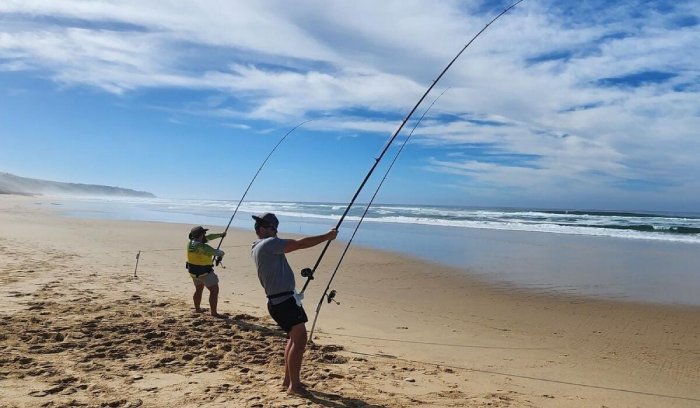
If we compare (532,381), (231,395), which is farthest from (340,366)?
(532,381)

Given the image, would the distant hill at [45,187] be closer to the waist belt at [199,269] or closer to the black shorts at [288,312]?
the waist belt at [199,269]

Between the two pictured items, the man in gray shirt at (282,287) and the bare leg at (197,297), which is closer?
the man in gray shirt at (282,287)

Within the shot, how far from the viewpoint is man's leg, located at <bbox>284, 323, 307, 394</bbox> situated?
3.80 m

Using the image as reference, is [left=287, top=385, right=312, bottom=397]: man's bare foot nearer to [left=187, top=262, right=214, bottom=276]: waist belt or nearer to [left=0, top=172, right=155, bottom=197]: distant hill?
[left=187, top=262, right=214, bottom=276]: waist belt

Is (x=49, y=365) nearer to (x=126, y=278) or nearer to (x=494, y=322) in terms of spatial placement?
(x=126, y=278)

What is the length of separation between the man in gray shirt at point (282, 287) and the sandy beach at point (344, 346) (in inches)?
12.1

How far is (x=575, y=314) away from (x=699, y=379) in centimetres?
277

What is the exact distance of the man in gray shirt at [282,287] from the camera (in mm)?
3734

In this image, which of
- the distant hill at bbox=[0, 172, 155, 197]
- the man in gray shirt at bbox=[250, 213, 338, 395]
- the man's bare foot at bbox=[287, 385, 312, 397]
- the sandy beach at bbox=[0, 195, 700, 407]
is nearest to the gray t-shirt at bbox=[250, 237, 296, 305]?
the man in gray shirt at bbox=[250, 213, 338, 395]

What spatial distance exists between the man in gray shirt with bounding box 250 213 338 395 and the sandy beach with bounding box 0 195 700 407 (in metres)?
0.31

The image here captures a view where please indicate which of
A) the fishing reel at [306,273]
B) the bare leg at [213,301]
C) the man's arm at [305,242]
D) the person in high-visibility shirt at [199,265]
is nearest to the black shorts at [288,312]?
the fishing reel at [306,273]

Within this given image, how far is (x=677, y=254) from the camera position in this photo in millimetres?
15883

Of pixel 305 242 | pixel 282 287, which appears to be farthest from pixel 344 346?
pixel 305 242

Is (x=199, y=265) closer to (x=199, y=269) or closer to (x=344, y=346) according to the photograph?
(x=199, y=269)
